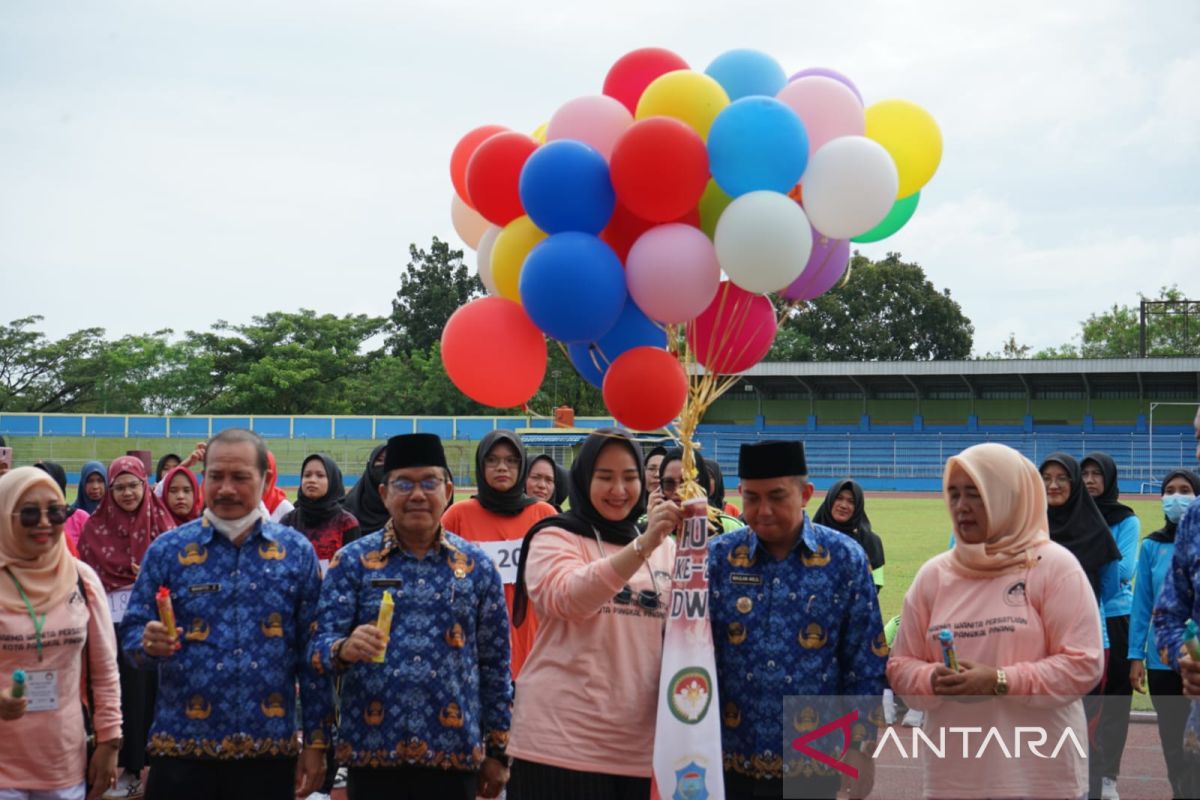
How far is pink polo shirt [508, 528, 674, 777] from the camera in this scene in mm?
3631

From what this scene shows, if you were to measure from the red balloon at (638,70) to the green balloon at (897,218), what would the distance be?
3.69ft

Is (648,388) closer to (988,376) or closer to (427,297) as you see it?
(988,376)

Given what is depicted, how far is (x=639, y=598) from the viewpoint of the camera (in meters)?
3.79

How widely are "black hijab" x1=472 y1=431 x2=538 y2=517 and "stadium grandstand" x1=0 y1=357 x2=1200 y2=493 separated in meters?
32.4

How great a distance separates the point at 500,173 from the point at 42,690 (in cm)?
255

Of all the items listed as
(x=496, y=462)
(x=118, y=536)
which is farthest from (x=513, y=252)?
(x=118, y=536)

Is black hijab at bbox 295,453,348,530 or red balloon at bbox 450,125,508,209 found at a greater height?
red balloon at bbox 450,125,508,209

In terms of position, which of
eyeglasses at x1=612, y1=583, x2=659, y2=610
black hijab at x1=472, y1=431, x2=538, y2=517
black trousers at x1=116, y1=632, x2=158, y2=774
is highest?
A: black hijab at x1=472, y1=431, x2=538, y2=517

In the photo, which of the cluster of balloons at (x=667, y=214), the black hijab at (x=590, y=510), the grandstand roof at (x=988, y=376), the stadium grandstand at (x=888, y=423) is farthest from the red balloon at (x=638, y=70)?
the grandstand roof at (x=988, y=376)

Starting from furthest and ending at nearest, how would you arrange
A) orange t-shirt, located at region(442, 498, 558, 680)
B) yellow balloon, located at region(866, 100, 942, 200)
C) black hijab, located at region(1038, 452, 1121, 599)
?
black hijab, located at region(1038, 452, 1121, 599) → orange t-shirt, located at region(442, 498, 558, 680) → yellow balloon, located at region(866, 100, 942, 200)

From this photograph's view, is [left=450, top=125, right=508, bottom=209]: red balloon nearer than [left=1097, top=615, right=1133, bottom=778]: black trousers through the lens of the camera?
Yes

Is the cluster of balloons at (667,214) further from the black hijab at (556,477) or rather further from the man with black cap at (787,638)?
the black hijab at (556,477)

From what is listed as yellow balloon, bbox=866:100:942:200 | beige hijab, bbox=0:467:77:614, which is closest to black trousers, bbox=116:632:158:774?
beige hijab, bbox=0:467:77:614

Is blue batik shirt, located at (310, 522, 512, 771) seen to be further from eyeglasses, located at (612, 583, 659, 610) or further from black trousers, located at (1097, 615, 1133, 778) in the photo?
black trousers, located at (1097, 615, 1133, 778)
